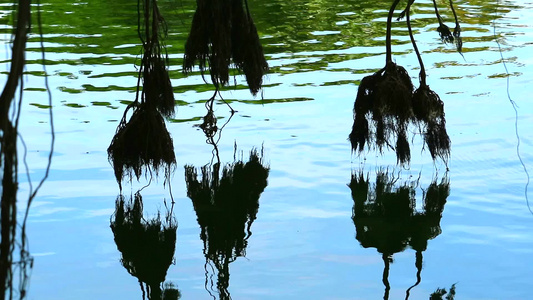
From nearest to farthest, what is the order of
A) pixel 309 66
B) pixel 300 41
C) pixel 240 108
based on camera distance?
pixel 240 108 → pixel 309 66 → pixel 300 41

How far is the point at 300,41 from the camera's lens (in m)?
14.2

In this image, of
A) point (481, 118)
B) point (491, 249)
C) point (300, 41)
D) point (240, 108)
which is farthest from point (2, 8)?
point (491, 249)

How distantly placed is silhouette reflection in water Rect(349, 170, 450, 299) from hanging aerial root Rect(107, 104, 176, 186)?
1.43 m

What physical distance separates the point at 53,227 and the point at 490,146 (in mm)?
3863

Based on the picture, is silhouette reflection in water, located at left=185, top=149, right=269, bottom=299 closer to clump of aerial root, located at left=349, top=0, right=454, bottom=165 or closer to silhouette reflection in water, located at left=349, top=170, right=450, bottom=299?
silhouette reflection in water, located at left=349, top=170, right=450, bottom=299

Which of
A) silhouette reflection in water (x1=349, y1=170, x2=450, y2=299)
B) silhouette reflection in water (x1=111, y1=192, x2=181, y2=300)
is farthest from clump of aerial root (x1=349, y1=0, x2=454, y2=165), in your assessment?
silhouette reflection in water (x1=111, y1=192, x2=181, y2=300)

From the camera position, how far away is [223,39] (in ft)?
23.3


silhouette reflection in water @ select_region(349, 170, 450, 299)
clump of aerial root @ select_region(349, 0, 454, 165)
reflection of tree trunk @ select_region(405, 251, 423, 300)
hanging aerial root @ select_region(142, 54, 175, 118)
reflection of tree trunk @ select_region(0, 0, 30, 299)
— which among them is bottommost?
silhouette reflection in water @ select_region(349, 170, 450, 299)

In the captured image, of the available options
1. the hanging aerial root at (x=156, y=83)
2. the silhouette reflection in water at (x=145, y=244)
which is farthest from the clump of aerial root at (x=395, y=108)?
the silhouette reflection in water at (x=145, y=244)

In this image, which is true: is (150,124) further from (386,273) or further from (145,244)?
(386,273)

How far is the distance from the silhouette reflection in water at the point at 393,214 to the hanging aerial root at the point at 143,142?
1.43 m

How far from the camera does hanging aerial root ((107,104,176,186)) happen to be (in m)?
6.68

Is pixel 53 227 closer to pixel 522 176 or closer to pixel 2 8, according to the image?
pixel 522 176

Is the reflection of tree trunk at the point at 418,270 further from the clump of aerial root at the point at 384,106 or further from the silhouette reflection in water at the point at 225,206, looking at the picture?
the clump of aerial root at the point at 384,106
